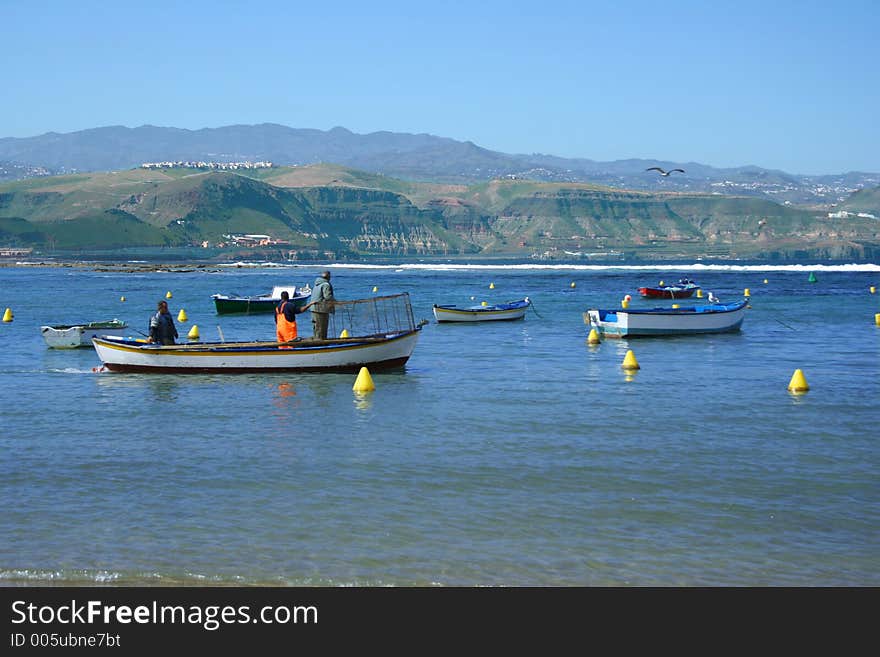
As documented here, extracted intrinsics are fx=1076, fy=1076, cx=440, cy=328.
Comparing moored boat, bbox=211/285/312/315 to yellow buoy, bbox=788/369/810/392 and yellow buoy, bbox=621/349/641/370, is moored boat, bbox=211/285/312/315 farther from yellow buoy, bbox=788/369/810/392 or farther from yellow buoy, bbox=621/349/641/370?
yellow buoy, bbox=788/369/810/392

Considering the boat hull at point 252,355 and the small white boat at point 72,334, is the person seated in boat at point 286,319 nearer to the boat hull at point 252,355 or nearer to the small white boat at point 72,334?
the boat hull at point 252,355

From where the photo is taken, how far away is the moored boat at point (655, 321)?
49031 mm

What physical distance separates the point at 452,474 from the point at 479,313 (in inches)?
1593

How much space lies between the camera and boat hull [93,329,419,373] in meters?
33.6

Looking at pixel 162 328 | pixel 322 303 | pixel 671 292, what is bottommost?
pixel 671 292

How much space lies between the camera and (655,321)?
162ft

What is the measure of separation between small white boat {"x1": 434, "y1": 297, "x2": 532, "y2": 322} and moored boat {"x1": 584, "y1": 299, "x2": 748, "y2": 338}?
32.0 ft

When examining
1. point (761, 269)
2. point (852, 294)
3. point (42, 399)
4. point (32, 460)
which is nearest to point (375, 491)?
point (32, 460)

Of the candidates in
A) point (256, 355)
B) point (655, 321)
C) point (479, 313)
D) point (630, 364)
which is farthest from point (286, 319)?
point (479, 313)

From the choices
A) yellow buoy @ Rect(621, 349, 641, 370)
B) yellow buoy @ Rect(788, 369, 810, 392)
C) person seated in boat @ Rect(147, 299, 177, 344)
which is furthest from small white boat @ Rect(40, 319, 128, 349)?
yellow buoy @ Rect(788, 369, 810, 392)

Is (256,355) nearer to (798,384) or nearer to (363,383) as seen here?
(363,383)

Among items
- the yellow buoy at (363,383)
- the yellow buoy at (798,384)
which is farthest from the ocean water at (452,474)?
the yellow buoy at (363,383)

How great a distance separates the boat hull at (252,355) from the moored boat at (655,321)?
16.9 meters
